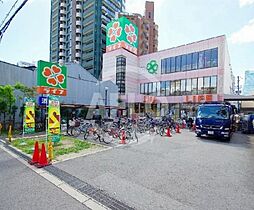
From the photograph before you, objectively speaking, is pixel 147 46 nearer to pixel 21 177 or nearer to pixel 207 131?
pixel 207 131

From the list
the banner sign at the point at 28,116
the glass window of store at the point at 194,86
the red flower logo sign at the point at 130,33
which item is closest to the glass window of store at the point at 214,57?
the glass window of store at the point at 194,86

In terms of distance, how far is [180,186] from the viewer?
421 cm

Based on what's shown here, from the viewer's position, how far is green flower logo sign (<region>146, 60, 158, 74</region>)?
3191 centimetres

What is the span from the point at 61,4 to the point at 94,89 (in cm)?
5093

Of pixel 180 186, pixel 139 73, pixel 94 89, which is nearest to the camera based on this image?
pixel 180 186

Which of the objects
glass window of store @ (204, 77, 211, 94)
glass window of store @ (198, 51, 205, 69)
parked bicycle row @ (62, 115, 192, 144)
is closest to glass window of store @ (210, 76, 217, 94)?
glass window of store @ (204, 77, 211, 94)

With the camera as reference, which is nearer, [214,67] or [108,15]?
[214,67]

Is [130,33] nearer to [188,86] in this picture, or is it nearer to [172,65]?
[172,65]

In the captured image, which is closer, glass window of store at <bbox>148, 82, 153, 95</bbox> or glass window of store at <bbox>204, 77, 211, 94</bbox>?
glass window of store at <bbox>204, 77, 211, 94</bbox>

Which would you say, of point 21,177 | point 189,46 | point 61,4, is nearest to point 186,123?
point 189,46

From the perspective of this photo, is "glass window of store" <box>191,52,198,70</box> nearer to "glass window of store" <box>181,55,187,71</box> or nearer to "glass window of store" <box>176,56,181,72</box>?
"glass window of store" <box>181,55,187,71</box>

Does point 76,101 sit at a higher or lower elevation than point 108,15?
lower

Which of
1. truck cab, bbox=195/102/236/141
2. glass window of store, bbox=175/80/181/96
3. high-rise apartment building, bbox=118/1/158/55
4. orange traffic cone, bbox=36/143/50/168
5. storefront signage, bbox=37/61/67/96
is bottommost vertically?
orange traffic cone, bbox=36/143/50/168

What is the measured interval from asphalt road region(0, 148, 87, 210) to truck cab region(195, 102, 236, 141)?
9727 millimetres
